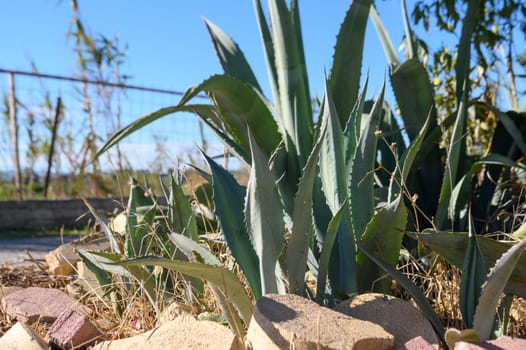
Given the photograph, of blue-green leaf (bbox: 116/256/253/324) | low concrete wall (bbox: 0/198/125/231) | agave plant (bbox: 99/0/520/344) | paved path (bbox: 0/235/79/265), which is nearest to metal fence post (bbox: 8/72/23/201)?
low concrete wall (bbox: 0/198/125/231)

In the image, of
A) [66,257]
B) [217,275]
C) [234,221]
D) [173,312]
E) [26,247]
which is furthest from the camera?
[26,247]

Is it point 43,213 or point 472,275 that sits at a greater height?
point 472,275

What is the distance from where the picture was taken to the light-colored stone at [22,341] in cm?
161

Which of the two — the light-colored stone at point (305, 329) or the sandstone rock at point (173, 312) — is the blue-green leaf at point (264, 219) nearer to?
the light-colored stone at point (305, 329)

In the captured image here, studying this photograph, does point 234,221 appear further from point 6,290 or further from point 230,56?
point 6,290

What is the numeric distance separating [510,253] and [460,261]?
Answer: 0.82 ft

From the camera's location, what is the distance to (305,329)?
1.21 m

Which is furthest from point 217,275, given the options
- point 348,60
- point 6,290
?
point 6,290

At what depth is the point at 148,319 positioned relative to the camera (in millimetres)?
1761

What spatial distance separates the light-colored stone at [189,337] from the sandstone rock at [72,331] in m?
0.24

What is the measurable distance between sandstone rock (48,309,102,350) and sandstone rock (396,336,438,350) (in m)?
0.88

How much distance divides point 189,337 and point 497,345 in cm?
65

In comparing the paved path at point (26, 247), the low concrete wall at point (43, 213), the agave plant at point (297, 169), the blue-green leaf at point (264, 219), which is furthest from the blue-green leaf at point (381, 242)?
the low concrete wall at point (43, 213)

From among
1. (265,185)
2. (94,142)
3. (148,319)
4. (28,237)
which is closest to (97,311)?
(148,319)
